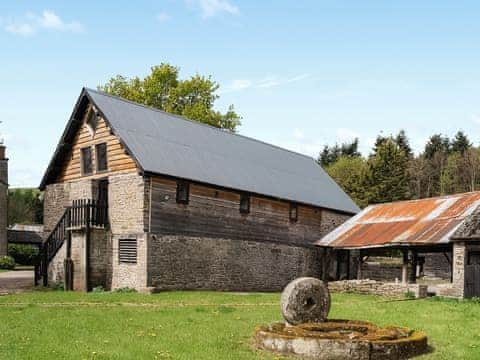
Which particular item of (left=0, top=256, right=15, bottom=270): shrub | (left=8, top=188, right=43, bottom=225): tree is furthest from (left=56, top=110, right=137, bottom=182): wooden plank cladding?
(left=8, top=188, right=43, bottom=225): tree

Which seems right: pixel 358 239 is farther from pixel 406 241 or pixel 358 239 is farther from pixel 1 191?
pixel 1 191

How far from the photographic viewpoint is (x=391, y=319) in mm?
18453

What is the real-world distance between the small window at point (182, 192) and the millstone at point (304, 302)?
1601cm

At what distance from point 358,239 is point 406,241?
4564 millimetres

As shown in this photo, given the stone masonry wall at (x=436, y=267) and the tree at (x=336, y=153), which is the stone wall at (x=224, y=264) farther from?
Answer: the tree at (x=336, y=153)

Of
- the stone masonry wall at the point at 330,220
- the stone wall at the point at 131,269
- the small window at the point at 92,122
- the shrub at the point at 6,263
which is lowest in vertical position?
the shrub at the point at 6,263

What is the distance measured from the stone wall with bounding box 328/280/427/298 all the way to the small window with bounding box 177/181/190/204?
28.3 feet

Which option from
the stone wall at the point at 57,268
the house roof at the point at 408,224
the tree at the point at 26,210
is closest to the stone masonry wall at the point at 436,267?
the house roof at the point at 408,224

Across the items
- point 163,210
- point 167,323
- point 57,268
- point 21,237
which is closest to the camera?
point 167,323

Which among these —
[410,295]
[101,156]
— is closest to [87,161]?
[101,156]

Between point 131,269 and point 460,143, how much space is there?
68.1 m

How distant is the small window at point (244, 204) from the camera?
1337 inches

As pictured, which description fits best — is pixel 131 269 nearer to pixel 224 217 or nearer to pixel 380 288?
pixel 224 217

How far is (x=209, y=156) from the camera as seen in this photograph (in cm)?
3453
